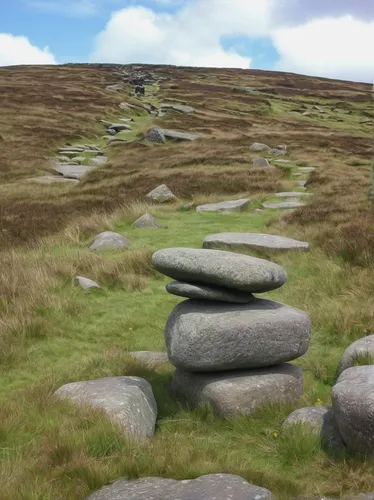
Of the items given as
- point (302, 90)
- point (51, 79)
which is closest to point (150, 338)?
point (51, 79)

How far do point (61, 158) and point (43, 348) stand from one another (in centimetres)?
2945

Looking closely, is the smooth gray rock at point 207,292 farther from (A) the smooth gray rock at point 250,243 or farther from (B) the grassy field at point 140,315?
(A) the smooth gray rock at point 250,243

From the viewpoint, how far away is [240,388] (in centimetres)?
666

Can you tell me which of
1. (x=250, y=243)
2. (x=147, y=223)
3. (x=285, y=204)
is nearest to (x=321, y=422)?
(x=250, y=243)

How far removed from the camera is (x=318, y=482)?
492 centimetres

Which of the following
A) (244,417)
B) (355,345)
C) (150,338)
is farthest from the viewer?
(150,338)

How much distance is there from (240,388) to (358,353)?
170cm

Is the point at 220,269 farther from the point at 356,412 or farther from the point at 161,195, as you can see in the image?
the point at 161,195

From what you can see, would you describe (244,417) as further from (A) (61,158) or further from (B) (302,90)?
(B) (302,90)

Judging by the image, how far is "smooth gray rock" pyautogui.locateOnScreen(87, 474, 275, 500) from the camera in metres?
4.39

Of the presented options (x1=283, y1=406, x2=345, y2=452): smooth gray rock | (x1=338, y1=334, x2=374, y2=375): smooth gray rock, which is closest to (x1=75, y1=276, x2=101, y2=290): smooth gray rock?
(x1=338, y1=334, x2=374, y2=375): smooth gray rock

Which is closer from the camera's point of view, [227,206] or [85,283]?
Answer: [85,283]

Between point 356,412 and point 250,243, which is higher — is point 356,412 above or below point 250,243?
below

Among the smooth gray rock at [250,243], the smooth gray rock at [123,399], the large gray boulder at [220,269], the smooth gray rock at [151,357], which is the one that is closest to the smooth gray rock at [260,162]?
the smooth gray rock at [250,243]
